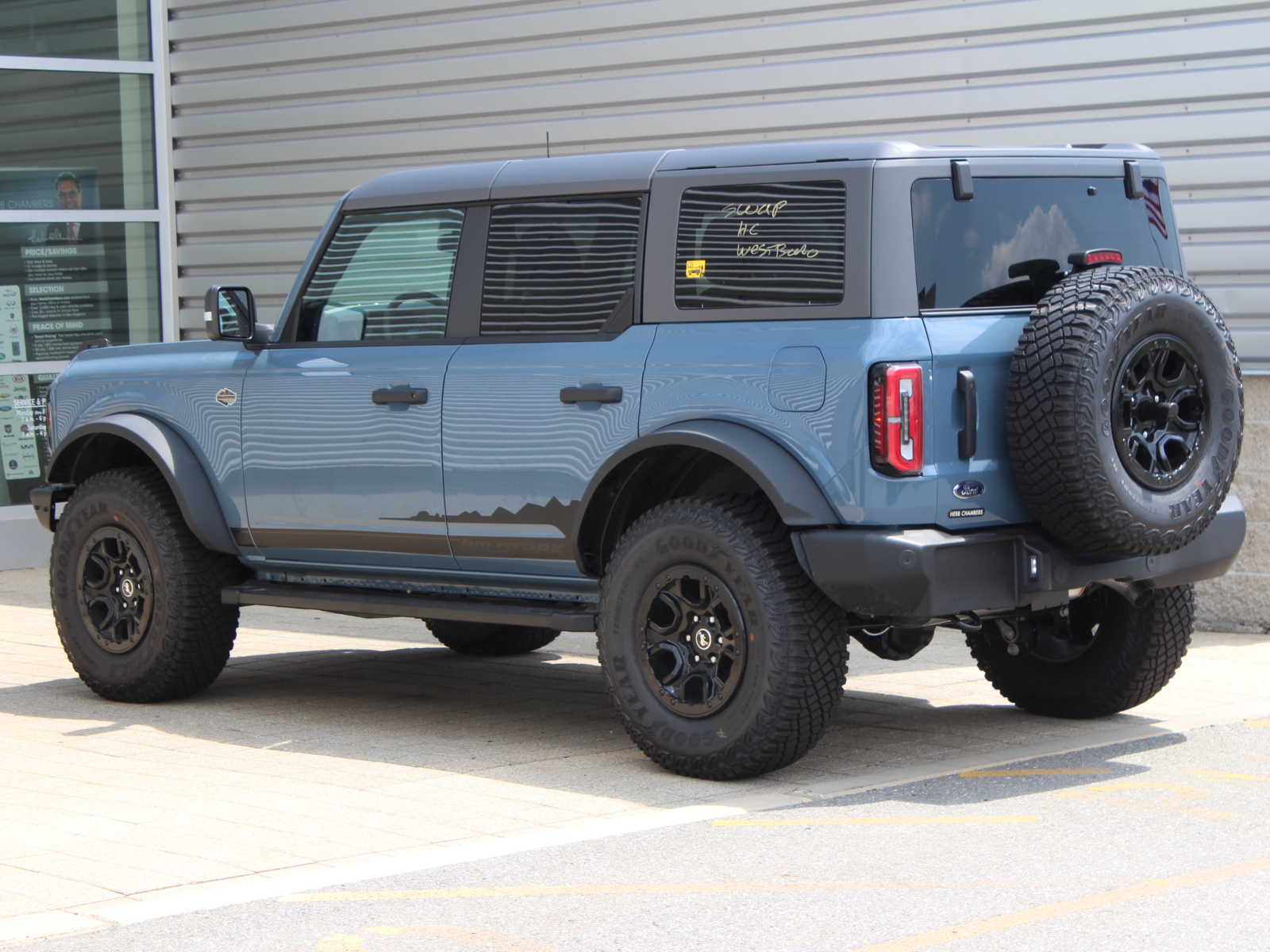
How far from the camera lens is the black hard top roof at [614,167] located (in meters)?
6.55

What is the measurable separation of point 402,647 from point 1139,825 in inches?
199

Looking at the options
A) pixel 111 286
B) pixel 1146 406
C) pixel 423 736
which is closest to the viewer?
pixel 1146 406

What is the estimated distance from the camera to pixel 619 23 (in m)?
12.3

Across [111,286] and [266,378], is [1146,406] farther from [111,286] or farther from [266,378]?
[111,286]

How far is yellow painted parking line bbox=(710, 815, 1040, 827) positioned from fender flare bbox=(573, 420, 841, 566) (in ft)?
3.02

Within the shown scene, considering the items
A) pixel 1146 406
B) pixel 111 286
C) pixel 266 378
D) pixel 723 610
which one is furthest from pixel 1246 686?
pixel 111 286

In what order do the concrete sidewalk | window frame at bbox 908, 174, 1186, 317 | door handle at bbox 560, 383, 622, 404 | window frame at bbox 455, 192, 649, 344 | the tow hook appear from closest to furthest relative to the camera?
the concrete sidewalk
window frame at bbox 908, 174, 1186, 317
door handle at bbox 560, 383, 622, 404
window frame at bbox 455, 192, 649, 344
the tow hook

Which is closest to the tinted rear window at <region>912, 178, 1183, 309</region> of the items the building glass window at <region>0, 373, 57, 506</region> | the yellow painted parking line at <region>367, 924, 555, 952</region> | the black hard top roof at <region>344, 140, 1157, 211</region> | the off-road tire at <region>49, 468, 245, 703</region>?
the black hard top roof at <region>344, 140, 1157, 211</region>

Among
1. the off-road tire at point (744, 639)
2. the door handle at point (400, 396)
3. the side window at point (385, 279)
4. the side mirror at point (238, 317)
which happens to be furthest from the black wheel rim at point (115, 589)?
the off-road tire at point (744, 639)

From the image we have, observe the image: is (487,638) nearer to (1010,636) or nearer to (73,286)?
(1010,636)

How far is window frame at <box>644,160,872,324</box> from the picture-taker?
635cm

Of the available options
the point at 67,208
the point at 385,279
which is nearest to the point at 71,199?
the point at 67,208

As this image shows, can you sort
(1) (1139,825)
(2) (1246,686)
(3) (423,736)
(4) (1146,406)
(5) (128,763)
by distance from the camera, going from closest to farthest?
(1) (1139,825)
(4) (1146,406)
(5) (128,763)
(3) (423,736)
(2) (1246,686)

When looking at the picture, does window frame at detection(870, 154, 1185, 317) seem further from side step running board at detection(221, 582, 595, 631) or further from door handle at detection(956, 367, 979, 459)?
side step running board at detection(221, 582, 595, 631)
